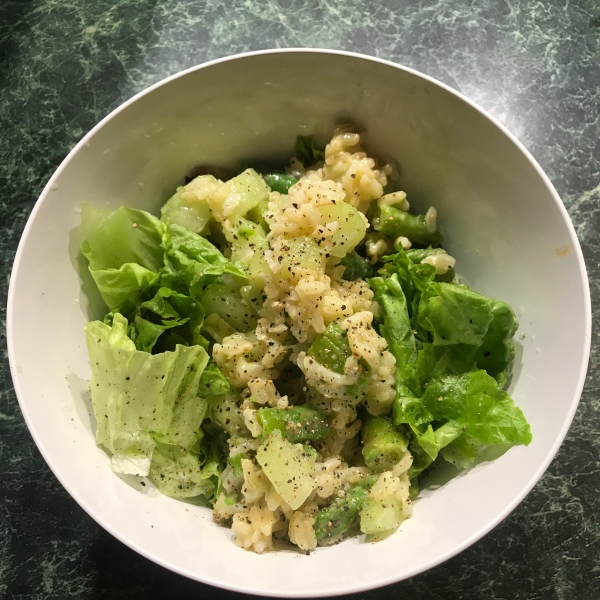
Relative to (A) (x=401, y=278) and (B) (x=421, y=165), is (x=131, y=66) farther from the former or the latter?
Answer: (A) (x=401, y=278)

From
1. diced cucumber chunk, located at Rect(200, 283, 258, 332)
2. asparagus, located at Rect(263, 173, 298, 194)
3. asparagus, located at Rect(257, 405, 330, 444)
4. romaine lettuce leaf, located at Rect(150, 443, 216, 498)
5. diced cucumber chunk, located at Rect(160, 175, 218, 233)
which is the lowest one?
romaine lettuce leaf, located at Rect(150, 443, 216, 498)

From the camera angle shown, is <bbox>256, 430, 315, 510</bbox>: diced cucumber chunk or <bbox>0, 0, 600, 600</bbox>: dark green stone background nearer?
<bbox>256, 430, 315, 510</bbox>: diced cucumber chunk

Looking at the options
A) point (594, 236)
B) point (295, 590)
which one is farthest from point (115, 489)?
point (594, 236)

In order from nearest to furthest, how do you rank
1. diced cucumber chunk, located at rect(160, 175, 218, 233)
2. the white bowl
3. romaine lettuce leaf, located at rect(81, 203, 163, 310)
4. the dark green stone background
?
the white bowl, romaine lettuce leaf, located at rect(81, 203, 163, 310), diced cucumber chunk, located at rect(160, 175, 218, 233), the dark green stone background

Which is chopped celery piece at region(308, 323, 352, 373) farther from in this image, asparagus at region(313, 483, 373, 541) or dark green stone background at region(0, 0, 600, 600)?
dark green stone background at region(0, 0, 600, 600)

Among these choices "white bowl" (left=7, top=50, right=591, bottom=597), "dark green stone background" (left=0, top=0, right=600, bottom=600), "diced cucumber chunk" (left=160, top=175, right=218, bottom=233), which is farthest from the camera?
"dark green stone background" (left=0, top=0, right=600, bottom=600)

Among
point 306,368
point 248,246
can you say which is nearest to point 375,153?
point 248,246

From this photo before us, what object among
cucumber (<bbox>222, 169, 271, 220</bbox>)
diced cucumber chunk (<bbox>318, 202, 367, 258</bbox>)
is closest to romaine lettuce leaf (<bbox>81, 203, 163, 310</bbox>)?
cucumber (<bbox>222, 169, 271, 220</bbox>)
